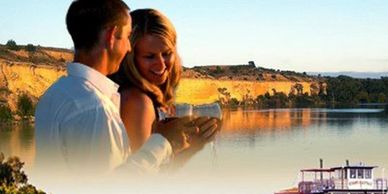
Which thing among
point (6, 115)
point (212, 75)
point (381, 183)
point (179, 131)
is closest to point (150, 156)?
point (179, 131)

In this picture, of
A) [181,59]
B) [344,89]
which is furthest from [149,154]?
[344,89]

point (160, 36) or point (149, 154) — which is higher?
point (160, 36)

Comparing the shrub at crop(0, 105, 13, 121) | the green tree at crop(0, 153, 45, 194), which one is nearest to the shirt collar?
the green tree at crop(0, 153, 45, 194)

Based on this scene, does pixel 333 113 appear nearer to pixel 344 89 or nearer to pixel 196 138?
pixel 344 89

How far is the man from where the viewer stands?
59cm

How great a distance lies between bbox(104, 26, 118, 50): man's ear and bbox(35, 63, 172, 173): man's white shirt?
26 mm

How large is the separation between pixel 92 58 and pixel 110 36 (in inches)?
1.0

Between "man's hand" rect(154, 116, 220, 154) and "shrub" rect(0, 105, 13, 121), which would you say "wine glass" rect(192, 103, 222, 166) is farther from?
"shrub" rect(0, 105, 13, 121)

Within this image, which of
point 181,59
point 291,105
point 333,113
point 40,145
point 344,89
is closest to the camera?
point 40,145

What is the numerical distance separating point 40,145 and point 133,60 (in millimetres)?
132

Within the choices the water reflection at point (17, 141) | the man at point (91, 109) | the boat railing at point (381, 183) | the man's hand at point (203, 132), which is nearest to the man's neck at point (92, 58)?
the man at point (91, 109)

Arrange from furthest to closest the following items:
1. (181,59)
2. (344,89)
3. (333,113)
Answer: (333,113), (344,89), (181,59)

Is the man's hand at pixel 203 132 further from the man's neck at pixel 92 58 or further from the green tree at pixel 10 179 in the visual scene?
the green tree at pixel 10 179

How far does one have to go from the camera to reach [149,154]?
0.62 meters
